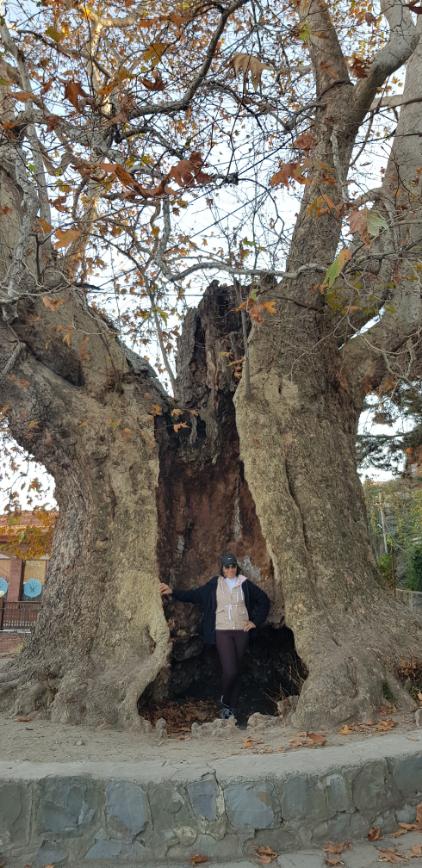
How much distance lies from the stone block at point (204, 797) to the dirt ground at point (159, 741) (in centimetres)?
53

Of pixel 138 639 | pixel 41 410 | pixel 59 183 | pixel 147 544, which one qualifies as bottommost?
pixel 138 639

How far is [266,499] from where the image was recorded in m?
6.09

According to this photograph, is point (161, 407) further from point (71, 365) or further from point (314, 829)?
point (314, 829)

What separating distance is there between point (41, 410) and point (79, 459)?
630mm

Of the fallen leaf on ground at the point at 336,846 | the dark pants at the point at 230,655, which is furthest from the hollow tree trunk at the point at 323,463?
the fallen leaf on ground at the point at 336,846

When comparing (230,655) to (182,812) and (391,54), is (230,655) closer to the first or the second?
(182,812)

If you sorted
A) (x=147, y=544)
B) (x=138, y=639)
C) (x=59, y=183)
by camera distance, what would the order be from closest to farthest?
(x=59, y=183) → (x=138, y=639) → (x=147, y=544)

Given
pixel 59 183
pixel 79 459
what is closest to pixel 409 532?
pixel 79 459

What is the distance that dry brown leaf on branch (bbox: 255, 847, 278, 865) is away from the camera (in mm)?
3357

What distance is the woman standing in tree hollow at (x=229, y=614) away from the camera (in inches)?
241

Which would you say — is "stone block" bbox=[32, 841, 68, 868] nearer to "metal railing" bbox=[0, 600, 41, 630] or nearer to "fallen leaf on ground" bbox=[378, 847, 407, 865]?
"fallen leaf on ground" bbox=[378, 847, 407, 865]

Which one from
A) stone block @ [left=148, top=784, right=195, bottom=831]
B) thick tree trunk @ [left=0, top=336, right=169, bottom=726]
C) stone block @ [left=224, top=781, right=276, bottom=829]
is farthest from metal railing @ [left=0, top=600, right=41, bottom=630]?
stone block @ [left=224, top=781, right=276, bottom=829]

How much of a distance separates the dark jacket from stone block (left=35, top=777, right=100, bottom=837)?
2822mm

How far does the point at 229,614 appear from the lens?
6176 mm
